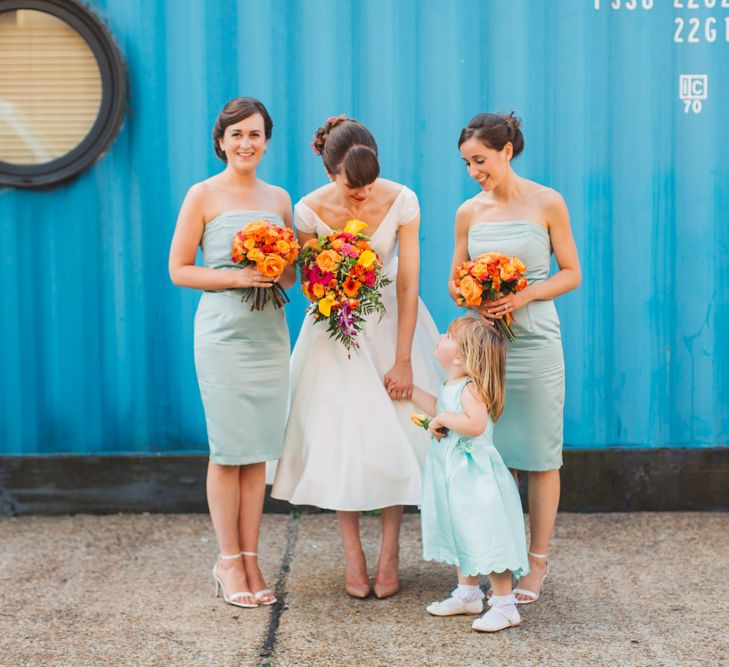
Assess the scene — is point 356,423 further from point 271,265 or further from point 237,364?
point 271,265

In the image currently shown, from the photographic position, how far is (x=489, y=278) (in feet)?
12.8

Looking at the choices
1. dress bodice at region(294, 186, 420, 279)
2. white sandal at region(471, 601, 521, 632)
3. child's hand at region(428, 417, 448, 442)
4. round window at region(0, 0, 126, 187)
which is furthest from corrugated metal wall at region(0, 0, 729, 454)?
white sandal at region(471, 601, 521, 632)

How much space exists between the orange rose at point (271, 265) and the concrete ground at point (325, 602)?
4.51ft

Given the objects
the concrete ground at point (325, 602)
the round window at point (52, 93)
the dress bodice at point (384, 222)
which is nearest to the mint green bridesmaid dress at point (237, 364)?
the dress bodice at point (384, 222)

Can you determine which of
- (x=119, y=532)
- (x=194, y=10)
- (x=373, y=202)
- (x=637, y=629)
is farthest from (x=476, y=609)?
(x=194, y=10)

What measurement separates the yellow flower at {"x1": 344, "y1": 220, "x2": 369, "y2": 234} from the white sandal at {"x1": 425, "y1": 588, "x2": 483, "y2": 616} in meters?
1.52

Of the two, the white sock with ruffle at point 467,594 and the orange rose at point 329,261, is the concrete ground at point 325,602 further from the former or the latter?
the orange rose at point 329,261

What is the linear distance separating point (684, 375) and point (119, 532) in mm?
3150

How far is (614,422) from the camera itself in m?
5.64

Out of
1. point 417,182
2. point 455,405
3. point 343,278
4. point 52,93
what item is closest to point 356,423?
point 455,405

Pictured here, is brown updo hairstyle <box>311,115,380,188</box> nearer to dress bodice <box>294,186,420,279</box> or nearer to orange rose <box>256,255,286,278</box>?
dress bodice <box>294,186,420,279</box>

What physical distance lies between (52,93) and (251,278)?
215cm

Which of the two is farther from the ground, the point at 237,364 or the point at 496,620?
the point at 237,364

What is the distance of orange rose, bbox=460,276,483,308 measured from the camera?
3.88m
